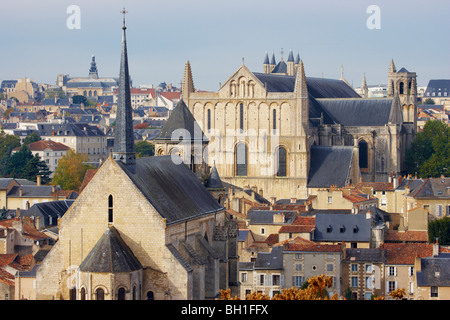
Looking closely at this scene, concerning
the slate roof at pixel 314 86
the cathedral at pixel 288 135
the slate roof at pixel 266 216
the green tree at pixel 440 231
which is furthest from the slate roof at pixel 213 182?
the slate roof at pixel 314 86

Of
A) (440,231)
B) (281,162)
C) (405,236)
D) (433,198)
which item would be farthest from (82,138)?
(405,236)

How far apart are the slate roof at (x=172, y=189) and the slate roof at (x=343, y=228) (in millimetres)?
14435

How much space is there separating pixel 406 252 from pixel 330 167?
33063 mm

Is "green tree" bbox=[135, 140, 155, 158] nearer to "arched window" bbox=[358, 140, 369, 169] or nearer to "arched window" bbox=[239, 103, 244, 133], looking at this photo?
"arched window" bbox=[239, 103, 244, 133]

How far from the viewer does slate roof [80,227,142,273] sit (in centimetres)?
3962

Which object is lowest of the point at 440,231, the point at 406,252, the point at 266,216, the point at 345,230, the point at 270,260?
the point at 270,260

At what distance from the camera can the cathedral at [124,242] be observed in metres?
39.8

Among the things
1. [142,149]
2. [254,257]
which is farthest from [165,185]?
[142,149]

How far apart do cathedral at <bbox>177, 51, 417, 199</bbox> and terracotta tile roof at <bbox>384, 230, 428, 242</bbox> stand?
22.1m

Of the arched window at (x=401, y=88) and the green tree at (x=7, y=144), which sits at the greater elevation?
the arched window at (x=401, y=88)

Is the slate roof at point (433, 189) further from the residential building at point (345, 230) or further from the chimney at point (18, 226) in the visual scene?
the chimney at point (18, 226)

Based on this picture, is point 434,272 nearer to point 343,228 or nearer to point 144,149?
point 343,228

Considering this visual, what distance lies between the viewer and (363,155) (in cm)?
9794

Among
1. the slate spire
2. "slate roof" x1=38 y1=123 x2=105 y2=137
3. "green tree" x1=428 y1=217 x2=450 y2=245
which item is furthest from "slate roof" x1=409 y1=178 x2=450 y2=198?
"slate roof" x1=38 y1=123 x2=105 y2=137
